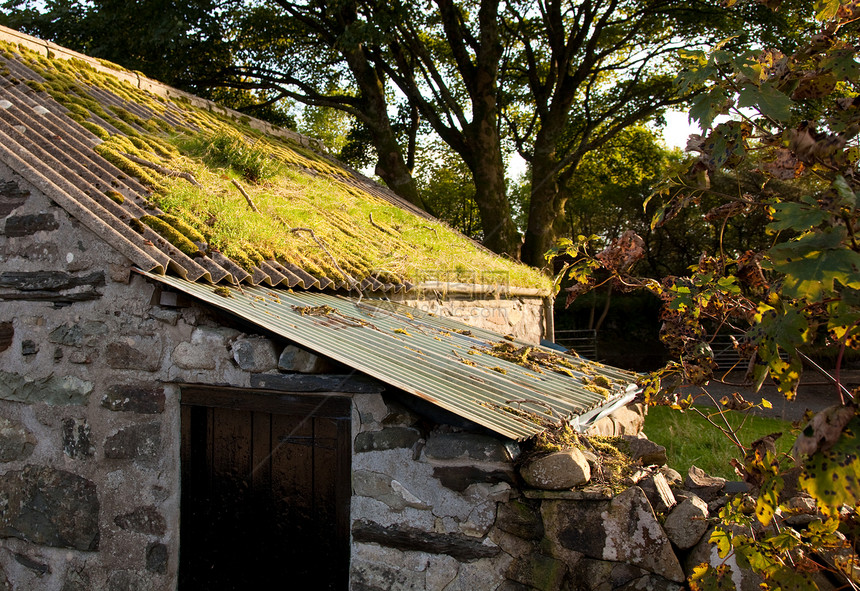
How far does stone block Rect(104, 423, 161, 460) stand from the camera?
369 cm

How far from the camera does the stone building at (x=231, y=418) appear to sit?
3.05 metres

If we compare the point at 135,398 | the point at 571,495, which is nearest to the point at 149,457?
the point at 135,398

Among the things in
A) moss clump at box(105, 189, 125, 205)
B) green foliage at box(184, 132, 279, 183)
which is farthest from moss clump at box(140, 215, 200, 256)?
green foliage at box(184, 132, 279, 183)

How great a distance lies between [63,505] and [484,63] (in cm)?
1246

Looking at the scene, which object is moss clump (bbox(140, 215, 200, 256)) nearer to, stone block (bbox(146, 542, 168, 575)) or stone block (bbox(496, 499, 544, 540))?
stone block (bbox(146, 542, 168, 575))

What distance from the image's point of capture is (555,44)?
1473 centimetres

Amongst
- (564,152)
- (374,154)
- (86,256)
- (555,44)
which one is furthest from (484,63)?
(86,256)

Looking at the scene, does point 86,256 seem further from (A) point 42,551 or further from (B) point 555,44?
(B) point 555,44

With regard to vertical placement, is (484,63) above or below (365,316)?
above

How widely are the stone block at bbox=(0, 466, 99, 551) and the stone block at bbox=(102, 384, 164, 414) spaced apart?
51 centimetres

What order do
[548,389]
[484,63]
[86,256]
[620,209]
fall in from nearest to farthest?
[86,256], [548,389], [484,63], [620,209]

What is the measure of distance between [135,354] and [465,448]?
2014mm

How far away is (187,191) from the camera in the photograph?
4836 millimetres

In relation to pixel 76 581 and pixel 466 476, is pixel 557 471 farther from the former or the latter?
pixel 76 581
